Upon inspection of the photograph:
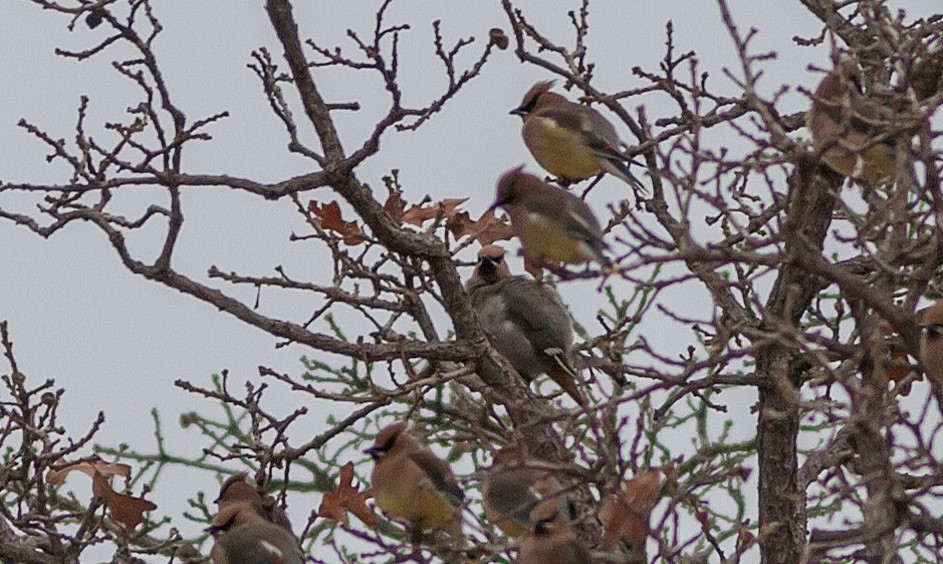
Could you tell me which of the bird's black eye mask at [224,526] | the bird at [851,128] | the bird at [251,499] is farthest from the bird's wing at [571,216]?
the bird's black eye mask at [224,526]

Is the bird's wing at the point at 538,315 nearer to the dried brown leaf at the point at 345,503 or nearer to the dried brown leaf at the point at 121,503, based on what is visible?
the dried brown leaf at the point at 345,503

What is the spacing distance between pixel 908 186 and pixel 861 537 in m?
0.74

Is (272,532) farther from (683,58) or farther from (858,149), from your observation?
(858,149)

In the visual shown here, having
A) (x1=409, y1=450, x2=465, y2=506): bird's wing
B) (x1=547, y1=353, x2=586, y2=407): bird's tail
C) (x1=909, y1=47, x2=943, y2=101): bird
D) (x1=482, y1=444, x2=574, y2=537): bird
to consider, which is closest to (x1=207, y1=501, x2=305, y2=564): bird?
(x1=409, y1=450, x2=465, y2=506): bird's wing

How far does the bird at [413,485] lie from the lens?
17.4 ft

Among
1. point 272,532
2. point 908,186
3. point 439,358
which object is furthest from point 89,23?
point 908,186

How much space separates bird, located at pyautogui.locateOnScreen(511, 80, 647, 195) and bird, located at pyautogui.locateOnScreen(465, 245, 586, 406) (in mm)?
560

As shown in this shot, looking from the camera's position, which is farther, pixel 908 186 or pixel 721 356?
pixel 721 356

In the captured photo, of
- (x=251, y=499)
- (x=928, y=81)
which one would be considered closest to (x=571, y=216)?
(x=928, y=81)

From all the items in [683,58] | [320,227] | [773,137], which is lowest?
[773,137]

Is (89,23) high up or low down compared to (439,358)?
up

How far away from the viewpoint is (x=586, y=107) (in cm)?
673

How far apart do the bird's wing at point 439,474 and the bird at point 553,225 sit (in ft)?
2.83

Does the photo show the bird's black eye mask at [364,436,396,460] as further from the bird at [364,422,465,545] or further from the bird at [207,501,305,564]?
the bird at [207,501,305,564]
